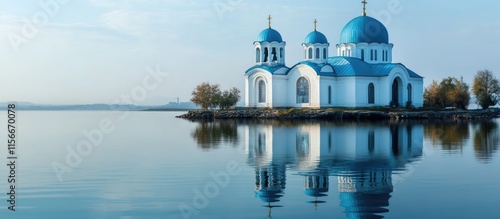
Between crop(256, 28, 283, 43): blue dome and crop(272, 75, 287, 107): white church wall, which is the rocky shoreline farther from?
crop(256, 28, 283, 43): blue dome

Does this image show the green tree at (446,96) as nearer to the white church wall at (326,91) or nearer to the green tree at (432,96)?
the green tree at (432,96)

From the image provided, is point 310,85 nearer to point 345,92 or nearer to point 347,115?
point 345,92

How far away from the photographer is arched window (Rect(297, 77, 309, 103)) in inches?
2050

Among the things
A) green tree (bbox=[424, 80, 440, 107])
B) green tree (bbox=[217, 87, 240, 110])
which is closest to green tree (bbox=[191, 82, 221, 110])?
green tree (bbox=[217, 87, 240, 110])

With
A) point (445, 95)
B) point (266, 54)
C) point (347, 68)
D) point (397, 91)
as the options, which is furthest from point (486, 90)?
point (266, 54)

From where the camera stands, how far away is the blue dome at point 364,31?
5344 centimetres

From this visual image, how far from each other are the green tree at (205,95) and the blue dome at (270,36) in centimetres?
858

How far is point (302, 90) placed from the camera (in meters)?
52.3

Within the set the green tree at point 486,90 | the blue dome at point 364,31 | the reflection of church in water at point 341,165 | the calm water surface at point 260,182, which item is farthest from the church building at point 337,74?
the calm water surface at point 260,182

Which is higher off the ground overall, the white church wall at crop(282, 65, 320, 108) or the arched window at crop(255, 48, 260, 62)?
the arched window at crop(255, 48, 260, 62)

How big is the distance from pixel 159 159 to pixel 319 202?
24.5ft

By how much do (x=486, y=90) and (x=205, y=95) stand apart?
99.5 ft

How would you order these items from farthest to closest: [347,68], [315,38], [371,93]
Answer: [315,38] < [371,93] < [347,68]

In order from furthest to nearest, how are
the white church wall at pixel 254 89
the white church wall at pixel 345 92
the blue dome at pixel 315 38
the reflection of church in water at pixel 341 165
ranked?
the white church wall at pixel 254 89
the blue dome at pixel 315 38
the white church wall at pixel 345 92
the reflection of church in water at pixel 341 165
